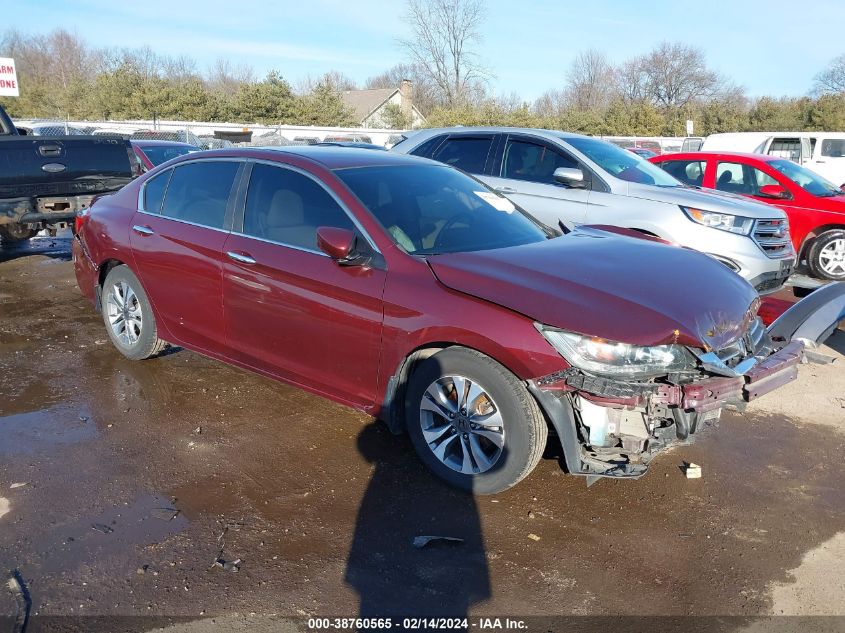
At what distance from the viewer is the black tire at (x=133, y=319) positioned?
17.3 ft

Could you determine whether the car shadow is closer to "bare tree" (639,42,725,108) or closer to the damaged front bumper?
the damaged front bumper

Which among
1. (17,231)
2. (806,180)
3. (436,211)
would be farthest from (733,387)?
(17,231)

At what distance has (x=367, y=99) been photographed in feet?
214

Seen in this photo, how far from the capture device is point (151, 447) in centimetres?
419

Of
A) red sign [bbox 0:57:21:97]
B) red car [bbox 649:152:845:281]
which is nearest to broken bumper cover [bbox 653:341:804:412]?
red car [bbox 649:152:845:281]

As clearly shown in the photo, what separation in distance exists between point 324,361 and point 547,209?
14.1ft

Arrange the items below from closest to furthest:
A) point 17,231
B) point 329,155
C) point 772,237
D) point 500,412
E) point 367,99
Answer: point 500,412 → point 329,155 → point 772,237 → point 17,231 → point 367,99

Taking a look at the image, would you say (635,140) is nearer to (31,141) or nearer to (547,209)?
(547,209)

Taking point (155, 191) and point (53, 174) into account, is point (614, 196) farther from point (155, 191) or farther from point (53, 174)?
point (53, 174)

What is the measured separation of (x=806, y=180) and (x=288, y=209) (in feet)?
28.3

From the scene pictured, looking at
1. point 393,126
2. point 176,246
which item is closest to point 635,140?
point 393,126

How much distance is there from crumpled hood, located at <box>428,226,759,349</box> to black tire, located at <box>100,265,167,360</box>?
268cm

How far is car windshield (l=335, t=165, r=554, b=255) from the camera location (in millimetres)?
4012

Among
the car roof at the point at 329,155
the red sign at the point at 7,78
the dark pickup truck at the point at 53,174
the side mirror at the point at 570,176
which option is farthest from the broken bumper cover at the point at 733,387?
the red sign at the point at 7,78
